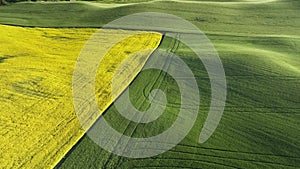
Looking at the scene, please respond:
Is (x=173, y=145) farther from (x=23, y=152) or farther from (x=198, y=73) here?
(x=198, y=73)

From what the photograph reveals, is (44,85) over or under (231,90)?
under

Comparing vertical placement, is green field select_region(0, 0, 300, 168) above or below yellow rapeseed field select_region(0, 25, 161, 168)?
above

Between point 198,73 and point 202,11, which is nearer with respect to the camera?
point 198,73

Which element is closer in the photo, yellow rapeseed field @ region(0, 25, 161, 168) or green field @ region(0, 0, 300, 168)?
green field @ region(0, 0, 300, 168)

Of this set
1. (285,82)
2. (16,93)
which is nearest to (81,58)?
(16,93)
